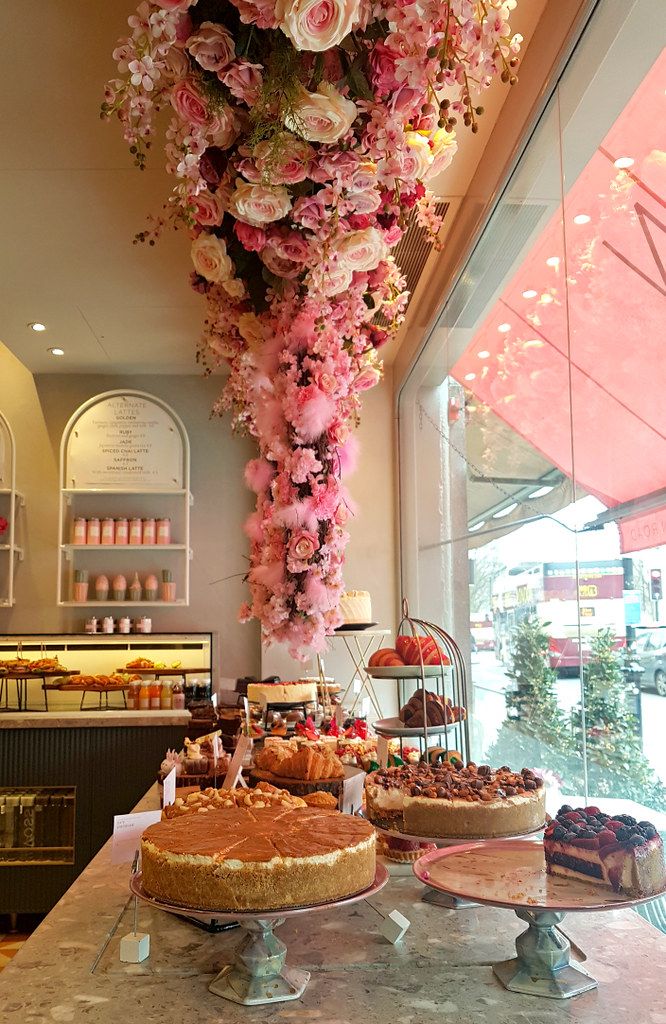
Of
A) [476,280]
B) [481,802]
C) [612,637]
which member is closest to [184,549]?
[476,280]

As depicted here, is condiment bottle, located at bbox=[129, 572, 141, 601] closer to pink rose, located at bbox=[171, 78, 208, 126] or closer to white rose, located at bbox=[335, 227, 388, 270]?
white rose, located at bbox=[335, 227, 388, 270]

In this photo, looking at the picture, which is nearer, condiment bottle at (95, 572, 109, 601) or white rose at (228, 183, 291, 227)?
white rose at (228, 183, 291, 227)

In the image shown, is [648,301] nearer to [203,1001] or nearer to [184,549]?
[203,1001]

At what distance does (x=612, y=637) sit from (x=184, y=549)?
14.2 ft

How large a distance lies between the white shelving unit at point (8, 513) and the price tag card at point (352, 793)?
456cm

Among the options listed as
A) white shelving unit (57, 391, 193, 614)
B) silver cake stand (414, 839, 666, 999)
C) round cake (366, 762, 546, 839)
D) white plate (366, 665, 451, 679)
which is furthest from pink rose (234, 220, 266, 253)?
white shelving unit (57, 391, 193, 614)

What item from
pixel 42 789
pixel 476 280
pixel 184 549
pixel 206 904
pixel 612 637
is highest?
pixel 476 280

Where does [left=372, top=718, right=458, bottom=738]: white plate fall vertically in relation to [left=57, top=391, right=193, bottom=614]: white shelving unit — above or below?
below

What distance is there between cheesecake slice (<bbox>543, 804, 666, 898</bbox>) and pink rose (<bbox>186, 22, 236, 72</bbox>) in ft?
5.55

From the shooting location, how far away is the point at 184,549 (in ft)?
20.7

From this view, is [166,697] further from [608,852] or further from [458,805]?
[608,852]

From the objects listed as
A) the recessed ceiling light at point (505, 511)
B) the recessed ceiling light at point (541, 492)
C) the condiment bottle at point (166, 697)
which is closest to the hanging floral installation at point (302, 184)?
Answer: the recessed ceiling light at point (541, 492)

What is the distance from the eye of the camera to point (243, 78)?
6.11 feet

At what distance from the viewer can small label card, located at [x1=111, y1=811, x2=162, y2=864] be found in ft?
5.77
